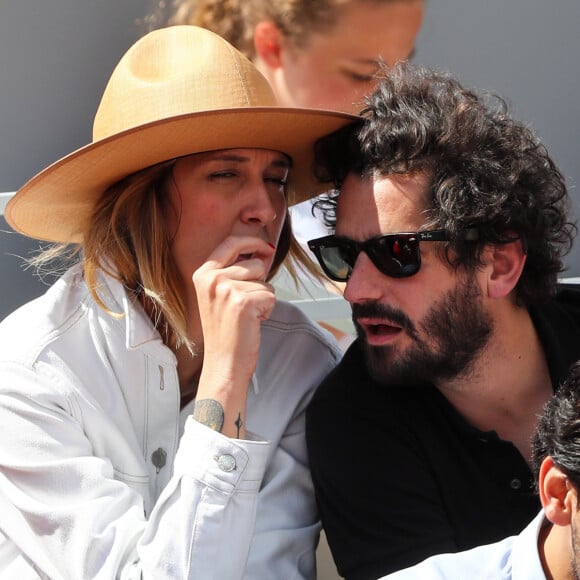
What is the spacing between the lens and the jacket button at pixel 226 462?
7.09 feet

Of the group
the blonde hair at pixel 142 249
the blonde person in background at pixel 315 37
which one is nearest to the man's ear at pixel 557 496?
the blonde hair at pixel 142 249

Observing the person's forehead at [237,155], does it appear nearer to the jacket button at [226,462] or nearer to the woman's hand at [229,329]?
the woman's hand at [229,329]

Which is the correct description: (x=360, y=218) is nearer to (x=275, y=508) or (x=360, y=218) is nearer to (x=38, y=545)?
(x=275, y=508)

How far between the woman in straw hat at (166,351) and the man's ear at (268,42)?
82 centimetres

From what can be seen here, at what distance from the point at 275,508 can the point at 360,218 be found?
669 mm

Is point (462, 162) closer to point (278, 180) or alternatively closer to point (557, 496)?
point (278, 180)

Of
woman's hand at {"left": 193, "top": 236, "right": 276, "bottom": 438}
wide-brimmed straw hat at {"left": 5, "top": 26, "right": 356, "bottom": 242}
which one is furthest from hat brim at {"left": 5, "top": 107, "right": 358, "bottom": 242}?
woman's hand at {"left": 193, "top": 236, "right": 276, "bottom": 438}

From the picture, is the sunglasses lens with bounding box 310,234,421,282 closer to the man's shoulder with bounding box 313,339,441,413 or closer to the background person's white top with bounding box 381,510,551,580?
the man's shoulder with bounding box 313,339,441,413

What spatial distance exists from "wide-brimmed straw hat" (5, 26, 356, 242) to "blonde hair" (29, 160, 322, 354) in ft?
0.15

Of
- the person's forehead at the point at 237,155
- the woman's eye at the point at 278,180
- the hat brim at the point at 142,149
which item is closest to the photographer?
the hat brim at the point at 142,149

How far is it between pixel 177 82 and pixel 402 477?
99 centimetres

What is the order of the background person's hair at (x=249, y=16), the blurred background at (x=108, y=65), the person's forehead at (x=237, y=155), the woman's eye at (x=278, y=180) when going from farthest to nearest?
the background person's hair at (x=249, y=16) → the blurred background at (x=108, y=65) → the woman's eye at (x=278, y=180) → the person's forehead at (x=237, y=155)

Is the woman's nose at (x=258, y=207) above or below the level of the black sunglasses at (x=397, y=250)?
above

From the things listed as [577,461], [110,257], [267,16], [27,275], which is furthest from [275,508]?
[267,16]
